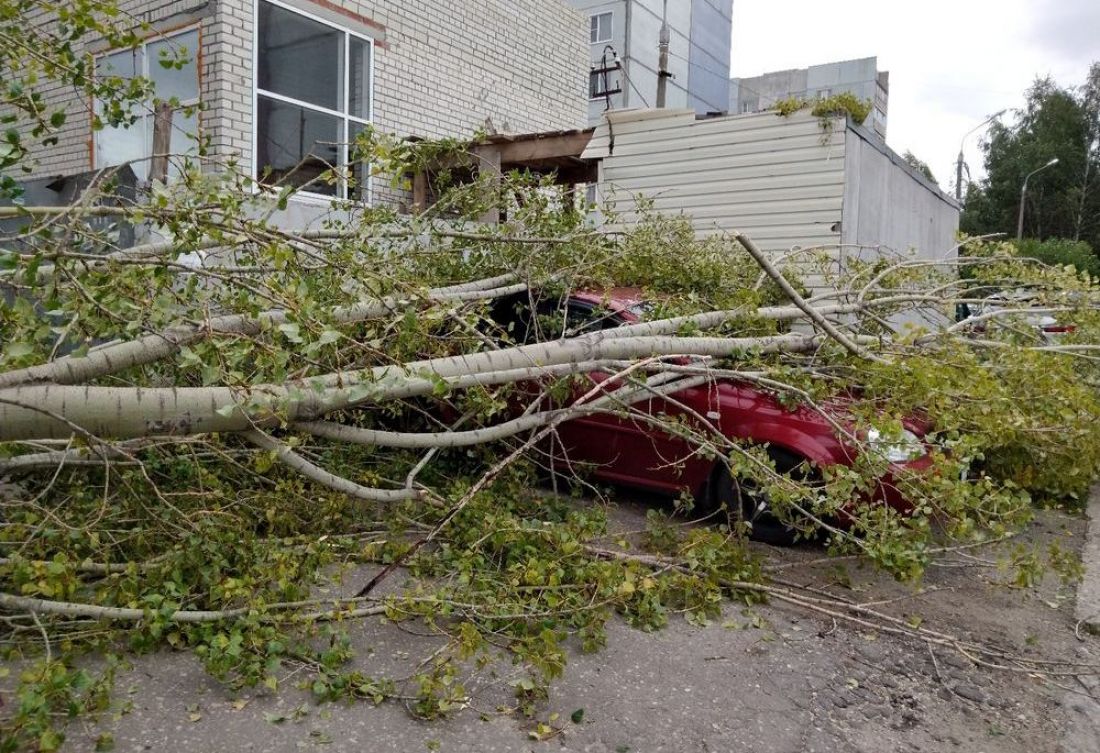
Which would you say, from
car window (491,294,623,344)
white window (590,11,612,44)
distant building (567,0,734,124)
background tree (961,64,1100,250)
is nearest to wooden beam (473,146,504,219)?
car window (491,294,623,344)

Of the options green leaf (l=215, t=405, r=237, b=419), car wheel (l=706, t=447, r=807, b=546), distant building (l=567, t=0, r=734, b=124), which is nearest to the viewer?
green leaf (l=215, t=405, r=237, b=419)

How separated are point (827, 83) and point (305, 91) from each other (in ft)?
130

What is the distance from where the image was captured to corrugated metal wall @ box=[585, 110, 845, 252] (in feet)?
30.1

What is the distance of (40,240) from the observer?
131 inches

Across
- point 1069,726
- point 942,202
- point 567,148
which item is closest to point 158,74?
point 567,148

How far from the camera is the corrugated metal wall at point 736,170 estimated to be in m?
9.16

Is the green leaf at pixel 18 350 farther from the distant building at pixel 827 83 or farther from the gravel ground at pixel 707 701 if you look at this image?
the distant building at pixel 827 83

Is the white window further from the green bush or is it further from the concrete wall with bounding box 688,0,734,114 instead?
the green bush

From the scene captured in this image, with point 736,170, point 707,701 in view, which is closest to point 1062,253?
point 736,170

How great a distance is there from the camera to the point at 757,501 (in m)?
5.40

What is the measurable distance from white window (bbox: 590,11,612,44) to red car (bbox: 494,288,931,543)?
22295 millimetres

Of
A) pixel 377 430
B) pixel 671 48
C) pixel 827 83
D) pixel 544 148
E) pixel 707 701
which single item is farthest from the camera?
pixel 827 83

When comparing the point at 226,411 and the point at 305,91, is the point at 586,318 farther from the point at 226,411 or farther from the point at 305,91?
the point at 305,91

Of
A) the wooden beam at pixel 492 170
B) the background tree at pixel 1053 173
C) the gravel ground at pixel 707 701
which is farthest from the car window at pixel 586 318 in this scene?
the background tree at pixel 1053 173
